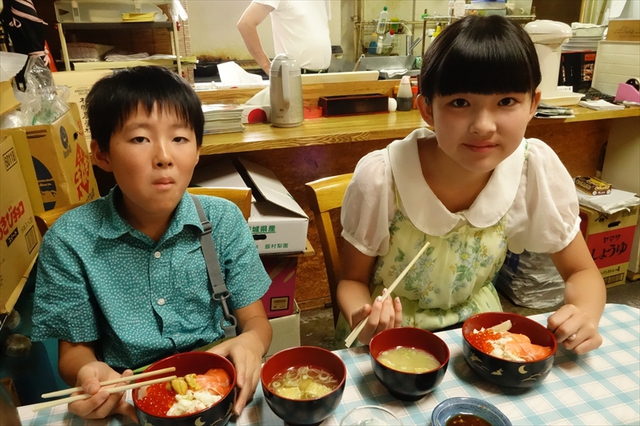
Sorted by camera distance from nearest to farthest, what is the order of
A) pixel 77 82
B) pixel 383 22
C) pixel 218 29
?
1. pixel 77 82
2. pixel 218 29
3. pixel 383 22

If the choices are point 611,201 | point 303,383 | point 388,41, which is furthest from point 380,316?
point 388,41

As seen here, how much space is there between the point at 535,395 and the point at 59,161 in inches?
60.6

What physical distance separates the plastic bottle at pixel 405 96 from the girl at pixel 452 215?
1.59 metres

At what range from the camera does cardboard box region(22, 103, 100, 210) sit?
4.95 ft

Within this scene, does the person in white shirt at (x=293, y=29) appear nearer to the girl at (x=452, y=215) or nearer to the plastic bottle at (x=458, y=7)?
the plastic bottle at (x=458, y=7)

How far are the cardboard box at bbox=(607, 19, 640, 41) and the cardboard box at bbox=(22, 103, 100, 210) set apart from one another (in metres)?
3.17

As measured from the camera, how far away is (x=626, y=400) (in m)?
0.80

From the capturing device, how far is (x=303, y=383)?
0.82 metres

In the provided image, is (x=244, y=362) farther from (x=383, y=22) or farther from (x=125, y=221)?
(x=383, y=22)

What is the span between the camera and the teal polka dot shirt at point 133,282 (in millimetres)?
996

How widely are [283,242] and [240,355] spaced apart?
99 cm

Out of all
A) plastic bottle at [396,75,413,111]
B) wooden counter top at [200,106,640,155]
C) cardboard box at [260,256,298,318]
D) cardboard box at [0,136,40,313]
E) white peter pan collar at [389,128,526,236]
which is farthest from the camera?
plastic bottle at [396,75,413,111]

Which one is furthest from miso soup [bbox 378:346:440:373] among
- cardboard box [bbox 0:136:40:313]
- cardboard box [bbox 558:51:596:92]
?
cardboard box [bbox 558:51:596:92]

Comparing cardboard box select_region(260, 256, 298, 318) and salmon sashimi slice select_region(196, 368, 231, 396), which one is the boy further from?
cardboard box select_region(260, 256, 298, 318)
